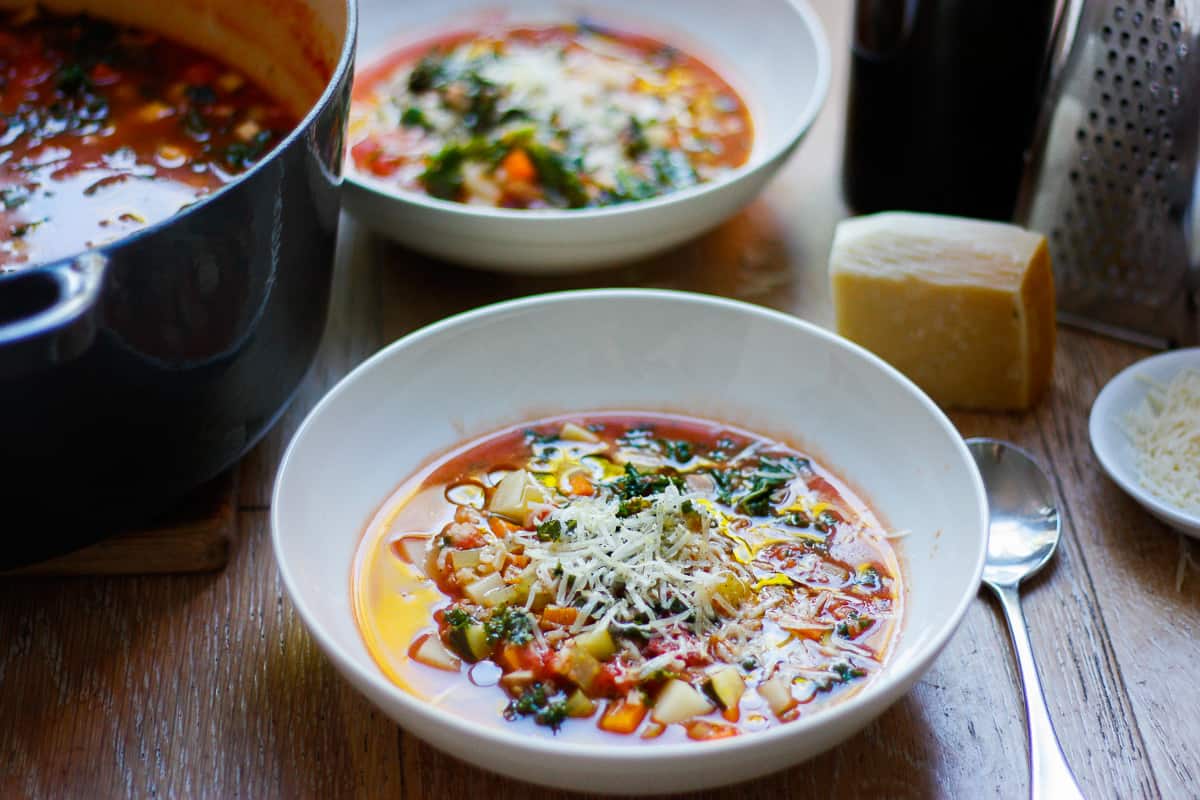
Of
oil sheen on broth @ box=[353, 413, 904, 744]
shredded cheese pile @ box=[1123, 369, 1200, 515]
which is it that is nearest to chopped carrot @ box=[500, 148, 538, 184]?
oil sheen on broth @ box=[353, 413, 904, 744]

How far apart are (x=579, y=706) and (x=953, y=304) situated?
36.4 inches

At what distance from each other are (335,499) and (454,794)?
41cm

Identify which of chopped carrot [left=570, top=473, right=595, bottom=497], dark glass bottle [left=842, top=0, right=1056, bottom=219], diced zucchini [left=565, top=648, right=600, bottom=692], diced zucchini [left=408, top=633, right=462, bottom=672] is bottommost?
diced zucchini [left=408, top=633, right=462, bottom=672]

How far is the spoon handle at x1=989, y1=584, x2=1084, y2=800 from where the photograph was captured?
135 centimetres

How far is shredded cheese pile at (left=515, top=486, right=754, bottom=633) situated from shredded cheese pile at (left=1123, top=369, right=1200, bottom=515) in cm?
64

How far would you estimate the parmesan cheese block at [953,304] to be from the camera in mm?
1906

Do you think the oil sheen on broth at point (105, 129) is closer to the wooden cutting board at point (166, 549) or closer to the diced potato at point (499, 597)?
the wooden cutting board at point (166, 549)

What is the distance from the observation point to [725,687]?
4.45ft

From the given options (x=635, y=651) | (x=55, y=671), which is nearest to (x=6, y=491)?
(x=55, y=671)

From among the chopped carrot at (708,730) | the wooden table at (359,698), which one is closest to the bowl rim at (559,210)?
the wooden table at (359,698)

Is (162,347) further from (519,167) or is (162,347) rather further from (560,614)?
(519,167)

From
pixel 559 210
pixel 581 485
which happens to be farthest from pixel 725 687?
pixel 559 210

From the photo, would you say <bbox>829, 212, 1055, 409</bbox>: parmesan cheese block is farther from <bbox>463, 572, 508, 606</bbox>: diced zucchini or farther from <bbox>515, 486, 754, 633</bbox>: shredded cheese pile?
<bbox>463, 572, 508, 606</bbox>: diced zucchini

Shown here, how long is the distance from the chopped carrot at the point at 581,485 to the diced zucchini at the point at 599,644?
28cm
